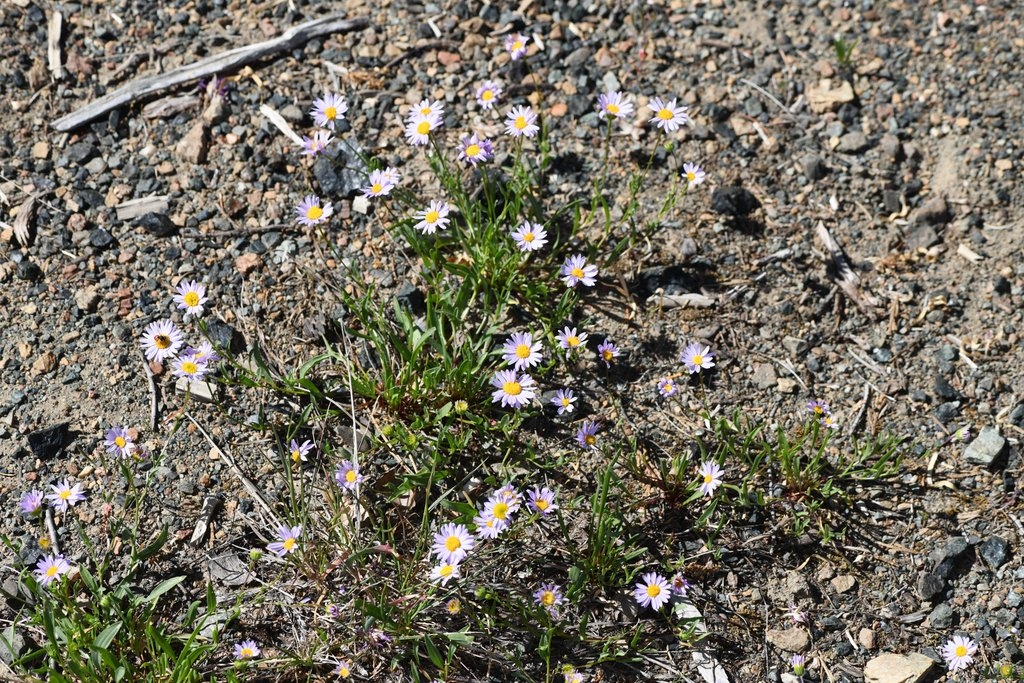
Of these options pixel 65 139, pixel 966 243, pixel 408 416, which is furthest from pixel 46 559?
pixel 966 243

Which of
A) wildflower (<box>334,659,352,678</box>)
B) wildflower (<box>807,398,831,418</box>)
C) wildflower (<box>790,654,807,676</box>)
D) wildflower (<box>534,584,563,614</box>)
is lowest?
wildflower (<box>334,659,352,678</box>)

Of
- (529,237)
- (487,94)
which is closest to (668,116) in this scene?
(487,94)

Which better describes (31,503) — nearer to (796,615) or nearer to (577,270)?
(577,270)

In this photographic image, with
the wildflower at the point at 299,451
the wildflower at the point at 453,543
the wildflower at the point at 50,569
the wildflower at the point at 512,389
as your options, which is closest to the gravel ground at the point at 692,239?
the wildflower at the point at 299,451

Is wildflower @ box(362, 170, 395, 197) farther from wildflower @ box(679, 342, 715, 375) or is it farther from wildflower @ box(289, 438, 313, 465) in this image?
wildflower @ box(679, 342, 715, 375)

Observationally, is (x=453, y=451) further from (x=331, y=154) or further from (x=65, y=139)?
(x=65, y=139)

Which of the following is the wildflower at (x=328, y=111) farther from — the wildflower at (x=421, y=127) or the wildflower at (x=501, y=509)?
the wildflower at (x=501, y=509)

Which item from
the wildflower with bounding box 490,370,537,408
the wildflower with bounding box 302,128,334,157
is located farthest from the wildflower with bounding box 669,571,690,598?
the wildflower with bounding box 302,128,334,157
